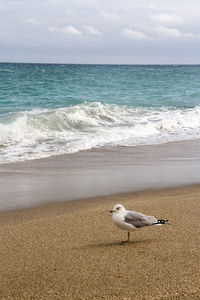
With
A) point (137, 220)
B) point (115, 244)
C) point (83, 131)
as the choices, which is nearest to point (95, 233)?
point (115, 244)

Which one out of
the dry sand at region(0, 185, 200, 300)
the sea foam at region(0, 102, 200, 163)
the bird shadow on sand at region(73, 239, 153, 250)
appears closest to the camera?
the dry sand at region(0, 185, 200, 300)

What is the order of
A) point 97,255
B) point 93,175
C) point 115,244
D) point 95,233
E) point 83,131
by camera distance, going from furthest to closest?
point 83,131 < point 93,175 < point 95,233 < point 115,244 < point 97,255

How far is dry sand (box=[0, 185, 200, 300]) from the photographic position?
9.71 feet

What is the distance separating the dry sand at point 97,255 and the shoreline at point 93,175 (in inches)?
29.1

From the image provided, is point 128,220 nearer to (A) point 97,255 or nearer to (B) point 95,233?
(A) point 97,255

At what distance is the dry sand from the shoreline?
74 centimetres

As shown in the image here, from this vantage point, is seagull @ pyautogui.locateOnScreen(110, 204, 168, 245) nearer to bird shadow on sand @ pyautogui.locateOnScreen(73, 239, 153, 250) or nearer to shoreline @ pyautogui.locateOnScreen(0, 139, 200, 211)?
bird shadow on sand @ pyautogui.locateOnScreen(73, 239, 153, 250)

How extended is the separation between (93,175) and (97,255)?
3499mm

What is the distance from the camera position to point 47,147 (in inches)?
390

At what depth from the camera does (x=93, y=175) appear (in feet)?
23.1

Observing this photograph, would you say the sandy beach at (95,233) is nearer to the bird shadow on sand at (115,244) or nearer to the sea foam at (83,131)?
the bird shadow on sand at (115,244)

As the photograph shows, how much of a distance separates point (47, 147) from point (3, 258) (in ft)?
21.0

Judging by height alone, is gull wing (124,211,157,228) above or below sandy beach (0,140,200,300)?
above

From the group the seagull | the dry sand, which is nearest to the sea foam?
the dry sand
